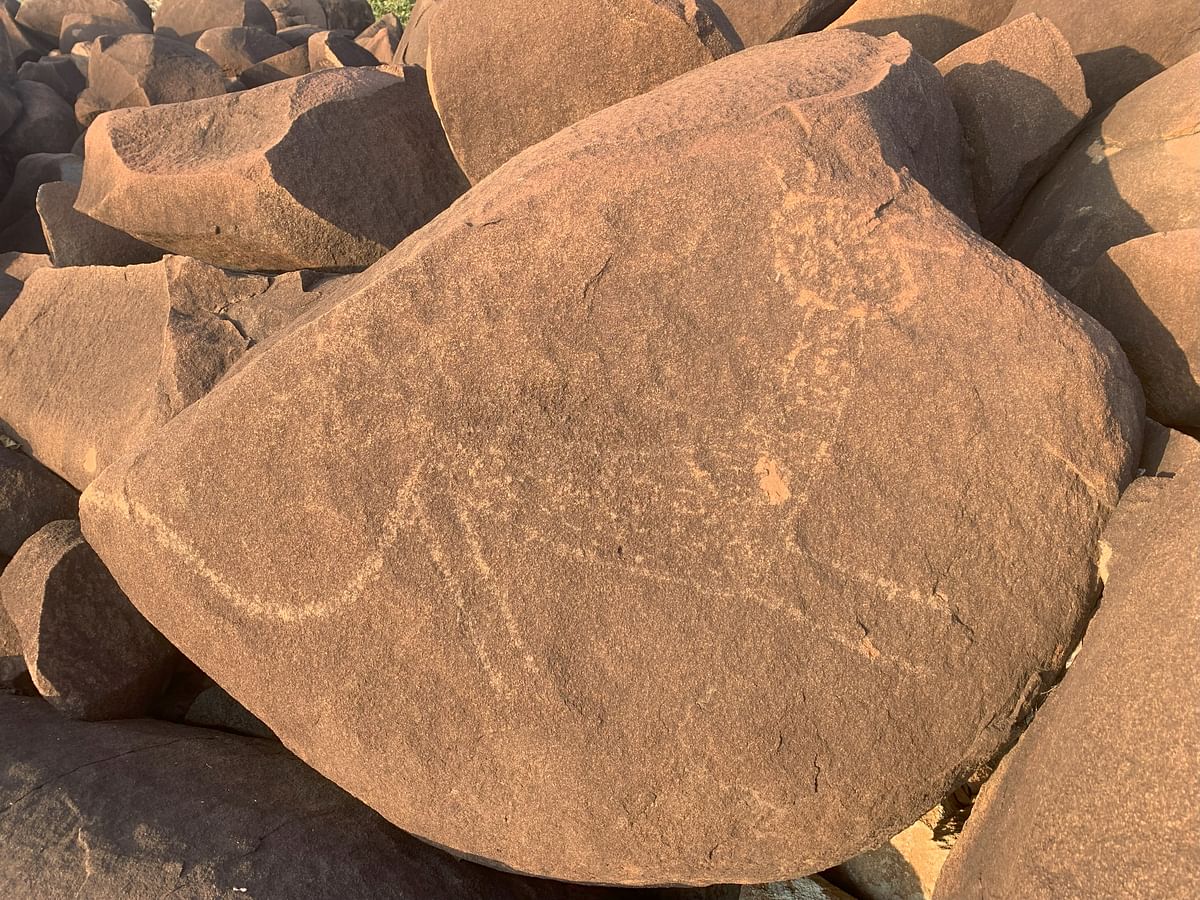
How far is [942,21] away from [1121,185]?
1.19 m

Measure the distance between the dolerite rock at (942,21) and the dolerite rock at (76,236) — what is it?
2815mm

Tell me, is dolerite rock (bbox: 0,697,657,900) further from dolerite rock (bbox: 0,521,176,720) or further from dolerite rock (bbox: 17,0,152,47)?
dolerite rock (bbox: 17,0,152,47)

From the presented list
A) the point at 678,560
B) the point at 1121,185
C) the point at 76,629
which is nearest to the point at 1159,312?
the point at 1121,185

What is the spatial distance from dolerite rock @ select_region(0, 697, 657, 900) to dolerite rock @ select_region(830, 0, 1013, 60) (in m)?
3.00

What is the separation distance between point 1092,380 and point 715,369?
663 mm

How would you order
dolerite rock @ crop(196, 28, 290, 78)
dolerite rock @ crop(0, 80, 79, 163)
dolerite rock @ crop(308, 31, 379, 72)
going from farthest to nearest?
dolerite rock @ crop(196, 28, 290, 78), dolerite rock @ crop(0, 80, 79, 163), dolerite rock @ crop(308, 31, 379, 72)

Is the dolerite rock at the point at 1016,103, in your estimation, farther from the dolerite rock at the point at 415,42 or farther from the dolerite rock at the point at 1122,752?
the dolerite rock at the point at 415,42

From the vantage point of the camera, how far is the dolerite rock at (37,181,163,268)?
2777mm

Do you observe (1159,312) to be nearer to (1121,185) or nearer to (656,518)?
(1121,185)

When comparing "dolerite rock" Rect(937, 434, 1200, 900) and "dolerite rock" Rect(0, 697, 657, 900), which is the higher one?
"dolerite rock" Rect(937, 434, 1200, 900)

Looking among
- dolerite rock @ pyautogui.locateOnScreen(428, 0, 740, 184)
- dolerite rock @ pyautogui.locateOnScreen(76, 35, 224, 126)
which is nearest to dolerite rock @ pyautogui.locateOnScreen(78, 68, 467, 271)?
dolerite rock @ pyautogui.locateOnScreen(428, 0, 740, 184)

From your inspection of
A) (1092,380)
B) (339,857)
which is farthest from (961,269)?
(339,857)

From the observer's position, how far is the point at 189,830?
160cm

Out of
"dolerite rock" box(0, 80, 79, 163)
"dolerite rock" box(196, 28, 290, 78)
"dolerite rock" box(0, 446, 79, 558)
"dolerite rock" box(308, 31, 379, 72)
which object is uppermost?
"dolerite rock" box(308, 31, 379, 72)
